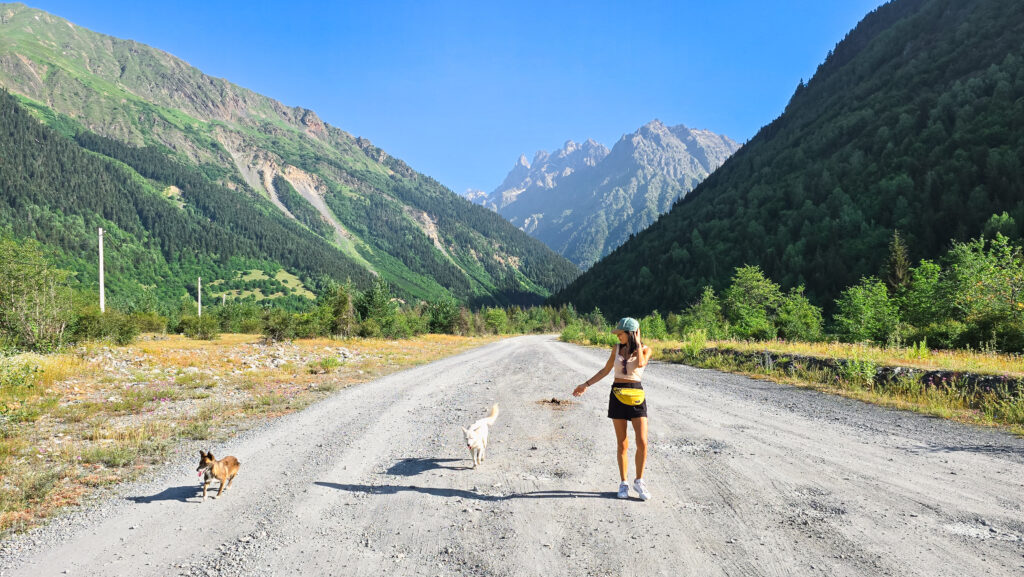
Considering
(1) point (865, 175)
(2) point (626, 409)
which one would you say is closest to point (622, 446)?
(2) point (626, 409)

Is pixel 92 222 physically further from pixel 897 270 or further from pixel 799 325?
pixel 897 270

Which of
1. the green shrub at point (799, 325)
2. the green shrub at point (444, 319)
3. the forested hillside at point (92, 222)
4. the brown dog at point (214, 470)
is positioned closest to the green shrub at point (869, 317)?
the green shrub at point (799, 325)

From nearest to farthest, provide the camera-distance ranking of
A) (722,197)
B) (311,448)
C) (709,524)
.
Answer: (709,524) < (311,448) < (722,197)

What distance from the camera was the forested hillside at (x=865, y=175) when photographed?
8062cm

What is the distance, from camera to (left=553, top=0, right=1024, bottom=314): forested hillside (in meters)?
80.6

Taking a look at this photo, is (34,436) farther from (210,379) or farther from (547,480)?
(547,480)

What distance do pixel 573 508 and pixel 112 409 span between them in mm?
13008

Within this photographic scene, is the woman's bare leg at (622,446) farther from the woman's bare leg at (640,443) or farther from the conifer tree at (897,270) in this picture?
the conifer tree at (897,270)

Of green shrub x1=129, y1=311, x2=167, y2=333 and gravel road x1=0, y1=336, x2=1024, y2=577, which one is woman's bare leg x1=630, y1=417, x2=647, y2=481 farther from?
green shrub x1=129, y1=311, x2=167, y2=333

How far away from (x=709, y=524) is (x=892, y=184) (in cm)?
11364

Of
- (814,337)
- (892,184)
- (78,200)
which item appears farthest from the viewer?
(78,200)

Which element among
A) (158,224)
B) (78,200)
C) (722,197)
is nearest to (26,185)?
(78,200)

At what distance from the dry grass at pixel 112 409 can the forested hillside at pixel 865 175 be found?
3681 inches

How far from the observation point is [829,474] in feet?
20.2
